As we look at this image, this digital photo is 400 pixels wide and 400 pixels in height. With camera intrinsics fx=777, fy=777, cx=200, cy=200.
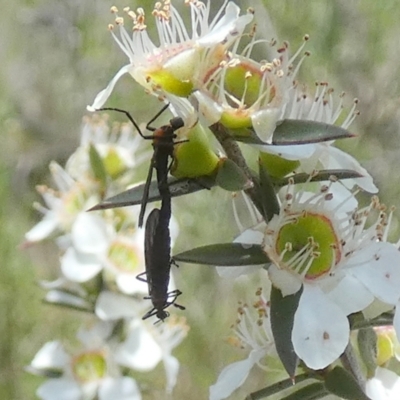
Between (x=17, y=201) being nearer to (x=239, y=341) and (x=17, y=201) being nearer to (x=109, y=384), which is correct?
(x=109, y=384)

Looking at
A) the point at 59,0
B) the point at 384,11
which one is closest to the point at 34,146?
the point at 59,0

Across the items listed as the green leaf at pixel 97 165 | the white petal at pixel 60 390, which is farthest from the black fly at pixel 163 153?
the white petal at pixel 60 390

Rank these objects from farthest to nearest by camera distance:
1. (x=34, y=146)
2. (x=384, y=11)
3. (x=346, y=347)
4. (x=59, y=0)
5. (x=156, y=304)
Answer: (x=34, y=146) → (x=59, y=0) → (x=384, y=11) → (x=156, y=304) → (x=346, y=347)

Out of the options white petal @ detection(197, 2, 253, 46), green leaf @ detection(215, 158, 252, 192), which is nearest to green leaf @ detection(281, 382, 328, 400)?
green leaf @ detection(215, 158, 252, 192)

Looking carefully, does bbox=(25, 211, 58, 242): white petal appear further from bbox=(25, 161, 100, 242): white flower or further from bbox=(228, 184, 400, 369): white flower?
bbox=(228, 184, 400, 369): white flower

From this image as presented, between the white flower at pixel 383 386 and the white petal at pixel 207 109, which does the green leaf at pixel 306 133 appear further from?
the white flower at pixel 383 386

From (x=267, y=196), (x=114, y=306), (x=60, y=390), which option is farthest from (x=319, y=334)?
(x=60, y=390)
